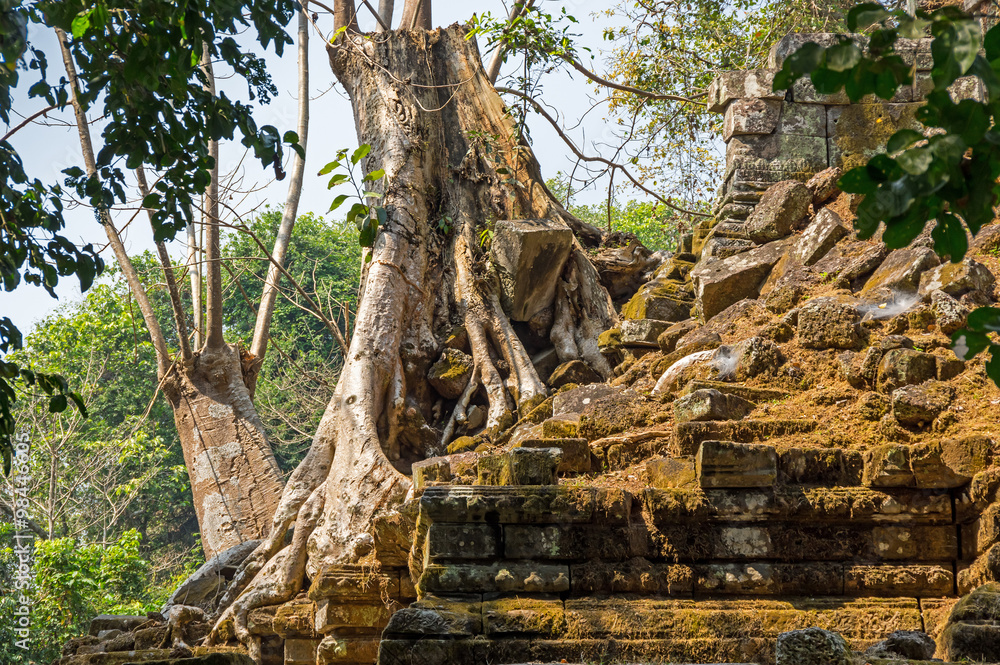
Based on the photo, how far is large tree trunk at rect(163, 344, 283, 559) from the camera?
780cm

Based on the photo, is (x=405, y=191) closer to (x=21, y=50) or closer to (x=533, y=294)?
(x=533, y=294)

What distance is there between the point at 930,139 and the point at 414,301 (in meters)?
6.23

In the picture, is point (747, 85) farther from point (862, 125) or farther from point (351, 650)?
point (351, 650)

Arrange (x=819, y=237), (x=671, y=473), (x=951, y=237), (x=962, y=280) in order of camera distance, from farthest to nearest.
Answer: (x=819, y=237) < (x=962, y=280) < (x=671, y=473) < (x=951, y=237)

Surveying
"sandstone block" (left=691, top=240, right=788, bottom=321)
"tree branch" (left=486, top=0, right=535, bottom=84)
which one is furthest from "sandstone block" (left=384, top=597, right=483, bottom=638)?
"tree branch" (left=486, top=0, right=535, bottom=84)

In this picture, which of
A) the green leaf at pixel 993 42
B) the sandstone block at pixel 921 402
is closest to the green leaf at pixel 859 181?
the green leaf at pixel 993 42

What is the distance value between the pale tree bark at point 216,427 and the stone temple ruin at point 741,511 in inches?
89.2

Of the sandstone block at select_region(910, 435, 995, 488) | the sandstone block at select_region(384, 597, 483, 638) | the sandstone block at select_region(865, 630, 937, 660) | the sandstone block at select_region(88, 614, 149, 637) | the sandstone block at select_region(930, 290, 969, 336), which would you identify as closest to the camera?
the sandstone block at select_region(865, 630, 937, 660)

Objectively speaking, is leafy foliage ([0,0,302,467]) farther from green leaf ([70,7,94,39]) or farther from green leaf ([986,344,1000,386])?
A: green leaf ([986,344,1000,386])

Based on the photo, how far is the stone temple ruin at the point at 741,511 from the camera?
3400 millimetres

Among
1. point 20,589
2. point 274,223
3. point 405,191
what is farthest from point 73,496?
point 405,191

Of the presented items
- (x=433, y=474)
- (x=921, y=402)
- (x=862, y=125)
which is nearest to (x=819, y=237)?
(x=862, y=125)

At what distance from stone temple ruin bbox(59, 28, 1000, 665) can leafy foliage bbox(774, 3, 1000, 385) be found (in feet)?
4.94

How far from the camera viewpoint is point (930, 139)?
57.6 inches
